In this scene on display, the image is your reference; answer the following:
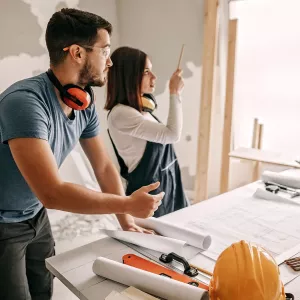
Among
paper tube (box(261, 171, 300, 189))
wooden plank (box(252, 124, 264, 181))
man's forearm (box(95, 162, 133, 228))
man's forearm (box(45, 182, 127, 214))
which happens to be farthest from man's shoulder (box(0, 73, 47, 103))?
wooden plank (box(252, 124, 264, 181))

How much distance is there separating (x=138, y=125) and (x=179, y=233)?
2.31ft

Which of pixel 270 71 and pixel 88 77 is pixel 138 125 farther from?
pixel 270 71

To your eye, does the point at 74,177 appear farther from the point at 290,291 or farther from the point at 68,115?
the point at 290,291

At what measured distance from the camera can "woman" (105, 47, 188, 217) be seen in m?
1.76

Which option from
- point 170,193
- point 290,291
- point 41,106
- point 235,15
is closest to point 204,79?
point 235,15

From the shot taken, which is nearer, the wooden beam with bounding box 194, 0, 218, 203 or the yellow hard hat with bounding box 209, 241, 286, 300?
the yellow hard hat with bounding box 209, 241, 286, 300

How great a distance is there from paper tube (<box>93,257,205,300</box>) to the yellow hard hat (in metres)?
0.05

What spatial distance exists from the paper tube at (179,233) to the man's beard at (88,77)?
50 cm

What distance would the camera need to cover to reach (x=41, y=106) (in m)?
1.09

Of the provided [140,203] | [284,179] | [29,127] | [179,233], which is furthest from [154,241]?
[284,179]

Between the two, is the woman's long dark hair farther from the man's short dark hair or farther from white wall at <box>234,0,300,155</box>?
white wall at <box>234,0,300,155</box>

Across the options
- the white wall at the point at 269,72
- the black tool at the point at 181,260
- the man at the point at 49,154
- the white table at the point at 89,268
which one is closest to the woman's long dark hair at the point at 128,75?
the man at the point at 49,154

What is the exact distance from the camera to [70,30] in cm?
119

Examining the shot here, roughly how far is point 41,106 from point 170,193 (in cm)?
102
